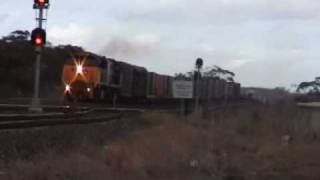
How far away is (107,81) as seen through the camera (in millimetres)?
49219

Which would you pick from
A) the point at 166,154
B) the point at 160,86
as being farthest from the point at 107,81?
the point at 166,154

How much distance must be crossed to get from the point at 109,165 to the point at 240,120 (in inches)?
854

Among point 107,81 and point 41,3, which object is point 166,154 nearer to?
point 41,3

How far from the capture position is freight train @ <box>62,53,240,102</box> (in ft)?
153

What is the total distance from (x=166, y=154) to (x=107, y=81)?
29.7 metres

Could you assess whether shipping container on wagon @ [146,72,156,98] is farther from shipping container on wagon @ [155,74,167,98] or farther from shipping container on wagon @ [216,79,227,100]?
shipping container on wagon @ [216,79,227,100]

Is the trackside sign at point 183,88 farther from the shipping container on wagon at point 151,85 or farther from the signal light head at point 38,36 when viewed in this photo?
the shipping container on wagon at point 151,85

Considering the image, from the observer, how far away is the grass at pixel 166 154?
15.4 meters

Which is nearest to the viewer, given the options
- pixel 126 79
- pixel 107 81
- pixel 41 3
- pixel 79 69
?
pixel 41 3

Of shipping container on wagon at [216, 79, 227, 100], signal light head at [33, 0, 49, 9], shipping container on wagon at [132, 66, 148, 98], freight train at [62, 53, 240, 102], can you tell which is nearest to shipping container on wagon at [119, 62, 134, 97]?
freight train at [62, 53, 240, 102]

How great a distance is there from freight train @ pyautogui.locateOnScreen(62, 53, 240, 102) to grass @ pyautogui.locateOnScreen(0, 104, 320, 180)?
1296cm

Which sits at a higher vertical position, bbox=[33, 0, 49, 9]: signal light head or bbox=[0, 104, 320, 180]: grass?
bbox=[33, 0, 49, 9]: signal light head

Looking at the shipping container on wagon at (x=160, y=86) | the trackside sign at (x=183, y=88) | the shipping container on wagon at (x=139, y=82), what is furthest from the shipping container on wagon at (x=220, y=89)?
the trackside sign at (x=183, y=88)

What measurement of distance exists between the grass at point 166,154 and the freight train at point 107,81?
1296cm
